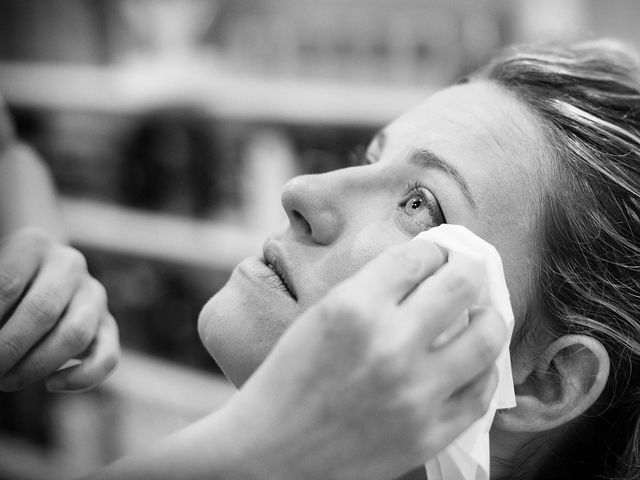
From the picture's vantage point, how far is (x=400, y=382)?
643 mm

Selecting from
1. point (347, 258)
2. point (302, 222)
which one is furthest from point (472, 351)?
point (302, 222)

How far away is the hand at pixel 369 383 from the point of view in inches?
25.3

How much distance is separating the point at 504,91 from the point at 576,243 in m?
0.28

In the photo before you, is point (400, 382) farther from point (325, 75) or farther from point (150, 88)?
point (150, 88)

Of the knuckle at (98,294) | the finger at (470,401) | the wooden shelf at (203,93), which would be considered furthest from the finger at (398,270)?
the wooden shelf at (203,93)

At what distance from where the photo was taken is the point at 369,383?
2.10 ft

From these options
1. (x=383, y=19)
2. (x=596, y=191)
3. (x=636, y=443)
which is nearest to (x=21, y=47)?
(x=383, y=19)

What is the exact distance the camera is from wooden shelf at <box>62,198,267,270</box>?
87.4 inches

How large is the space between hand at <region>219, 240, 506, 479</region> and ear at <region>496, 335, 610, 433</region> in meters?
0.30

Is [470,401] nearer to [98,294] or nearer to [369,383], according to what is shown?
[369,383]

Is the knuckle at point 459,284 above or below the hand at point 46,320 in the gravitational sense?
above

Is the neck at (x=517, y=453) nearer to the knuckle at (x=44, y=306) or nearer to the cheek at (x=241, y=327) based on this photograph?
the cheek at (x=241, y=327)

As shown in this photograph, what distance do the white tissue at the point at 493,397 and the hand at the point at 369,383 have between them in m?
0.09

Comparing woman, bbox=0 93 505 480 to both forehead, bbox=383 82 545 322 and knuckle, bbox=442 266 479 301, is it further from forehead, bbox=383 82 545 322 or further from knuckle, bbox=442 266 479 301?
forehead, bbox=383 82 545 322
